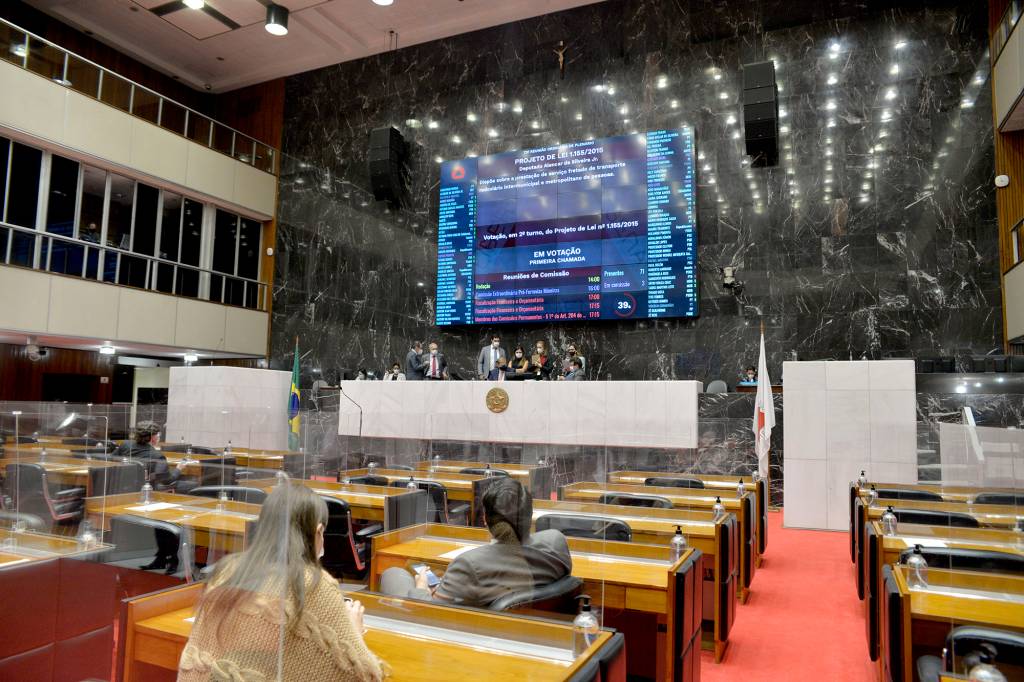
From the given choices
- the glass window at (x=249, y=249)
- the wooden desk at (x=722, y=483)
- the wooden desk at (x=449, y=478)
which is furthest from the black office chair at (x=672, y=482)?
the glass window at (x=249, y=249)

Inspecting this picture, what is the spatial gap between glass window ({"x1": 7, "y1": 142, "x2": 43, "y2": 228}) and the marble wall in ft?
17.2

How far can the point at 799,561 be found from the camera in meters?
6.77

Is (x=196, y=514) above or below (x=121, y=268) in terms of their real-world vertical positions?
below

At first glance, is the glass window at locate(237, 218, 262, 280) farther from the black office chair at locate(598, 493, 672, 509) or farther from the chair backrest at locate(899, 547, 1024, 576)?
the chair backrest at locate(899, 547, 1024, 576)

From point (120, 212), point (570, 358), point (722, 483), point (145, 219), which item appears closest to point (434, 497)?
point (722, 483)

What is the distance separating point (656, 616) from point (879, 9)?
37.1 ft

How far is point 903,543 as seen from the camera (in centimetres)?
381

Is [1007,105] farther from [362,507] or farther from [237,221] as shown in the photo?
[237,221]

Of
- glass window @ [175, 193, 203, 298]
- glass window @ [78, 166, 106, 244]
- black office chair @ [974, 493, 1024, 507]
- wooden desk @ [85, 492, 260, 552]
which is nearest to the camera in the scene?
black office chair @ [974, 493, 1024, 507]

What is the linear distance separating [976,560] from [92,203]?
13.3 m

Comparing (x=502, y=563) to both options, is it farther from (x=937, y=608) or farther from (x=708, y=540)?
(x=708, y=540)

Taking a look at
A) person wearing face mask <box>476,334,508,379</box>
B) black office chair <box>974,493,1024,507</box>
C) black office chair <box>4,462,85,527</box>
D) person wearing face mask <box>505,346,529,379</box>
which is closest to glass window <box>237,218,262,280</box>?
person wearing face mask <box>476,334,508,379</box>

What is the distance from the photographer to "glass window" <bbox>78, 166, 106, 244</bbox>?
467 inches

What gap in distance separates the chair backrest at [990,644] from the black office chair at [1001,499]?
48.5 inches
